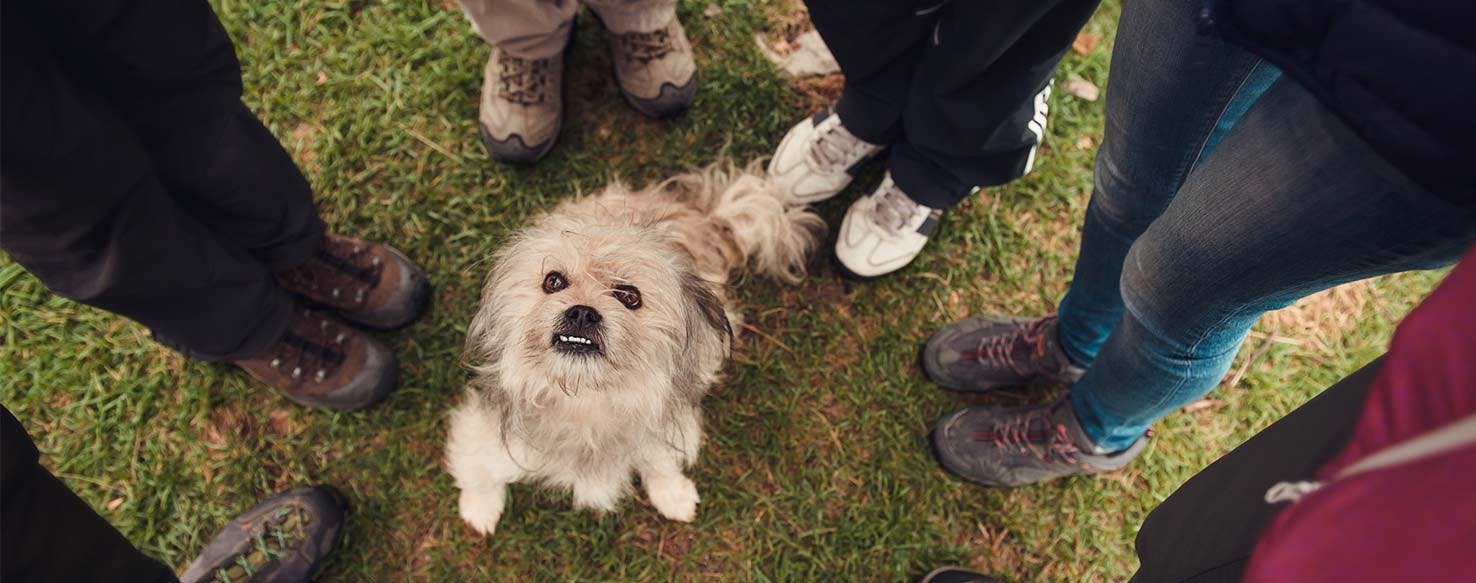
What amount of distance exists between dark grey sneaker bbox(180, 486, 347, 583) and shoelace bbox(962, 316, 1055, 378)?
2.21 meters

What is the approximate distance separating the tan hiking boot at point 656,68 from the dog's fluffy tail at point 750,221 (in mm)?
346

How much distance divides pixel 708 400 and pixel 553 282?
1.02 m

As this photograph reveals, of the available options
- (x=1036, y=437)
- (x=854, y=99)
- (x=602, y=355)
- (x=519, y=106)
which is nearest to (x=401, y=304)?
(x=519, y=106)

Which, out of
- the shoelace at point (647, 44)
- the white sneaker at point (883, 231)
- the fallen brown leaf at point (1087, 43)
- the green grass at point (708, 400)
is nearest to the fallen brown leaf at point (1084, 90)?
the green grass at point (708, 400)

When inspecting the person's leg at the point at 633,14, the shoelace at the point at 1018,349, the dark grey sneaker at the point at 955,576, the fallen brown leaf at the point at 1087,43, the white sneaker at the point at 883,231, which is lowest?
the dark grey sneaker at the point at 955,576

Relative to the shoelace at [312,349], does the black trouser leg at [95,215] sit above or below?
above

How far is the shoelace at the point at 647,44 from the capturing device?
278 cm

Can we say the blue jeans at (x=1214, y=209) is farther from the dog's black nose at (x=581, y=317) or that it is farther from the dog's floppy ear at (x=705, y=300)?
the dog's black nose at (x=581, y=317)

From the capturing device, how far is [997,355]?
2631mm

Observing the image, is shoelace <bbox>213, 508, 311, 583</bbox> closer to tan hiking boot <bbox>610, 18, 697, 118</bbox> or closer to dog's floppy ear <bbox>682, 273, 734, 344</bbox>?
dog's floppy ear <bbox>682, 273, 734, 344</bbox>

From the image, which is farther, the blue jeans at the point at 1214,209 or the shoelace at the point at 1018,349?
the shoelace at the point at 1018,349

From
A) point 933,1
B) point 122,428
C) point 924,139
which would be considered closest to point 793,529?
point 924,139

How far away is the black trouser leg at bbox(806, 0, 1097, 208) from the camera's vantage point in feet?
5.63

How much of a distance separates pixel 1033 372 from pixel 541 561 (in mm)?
1802
